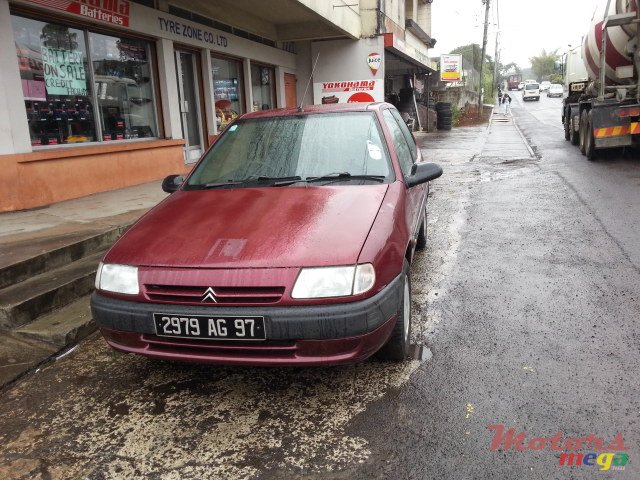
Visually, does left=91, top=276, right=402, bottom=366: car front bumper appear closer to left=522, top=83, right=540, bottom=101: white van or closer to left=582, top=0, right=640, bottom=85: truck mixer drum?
left=582, top=0, right=640, bottom=85: truck mixer drum

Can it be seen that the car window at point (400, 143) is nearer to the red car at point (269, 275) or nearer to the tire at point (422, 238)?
the red car at point (269, 275)

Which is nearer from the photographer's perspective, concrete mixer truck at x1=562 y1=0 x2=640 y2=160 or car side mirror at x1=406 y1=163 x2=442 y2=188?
car side mirror at x1=406 y1=163 x2=442 y2=188

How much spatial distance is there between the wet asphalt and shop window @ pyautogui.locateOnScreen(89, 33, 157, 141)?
5.78m

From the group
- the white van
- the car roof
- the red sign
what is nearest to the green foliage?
the white van

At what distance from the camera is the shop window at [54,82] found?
7.08m

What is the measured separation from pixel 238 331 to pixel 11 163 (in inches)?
211

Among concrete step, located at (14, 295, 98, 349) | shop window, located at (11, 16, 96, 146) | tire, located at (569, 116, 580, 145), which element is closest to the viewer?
concrete step, located at (14, 295, 98, 349)

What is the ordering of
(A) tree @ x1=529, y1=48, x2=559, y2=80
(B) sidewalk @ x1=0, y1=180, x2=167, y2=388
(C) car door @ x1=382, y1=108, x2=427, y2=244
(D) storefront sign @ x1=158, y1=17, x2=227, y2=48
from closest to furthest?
(B) sidewalk @ x1=0, y1=180, x2=167, y2=388
(C) car door @ x1=382, y1=108, x2=427, y2=244
(D) storefront sign @ x1=158, y1=17, x2=227, y2=48
(A) tree @ x1=529, y1=48, x2=559, y2=80

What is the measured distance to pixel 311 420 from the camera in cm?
282

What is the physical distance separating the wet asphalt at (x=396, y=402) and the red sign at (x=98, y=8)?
5.44 meters

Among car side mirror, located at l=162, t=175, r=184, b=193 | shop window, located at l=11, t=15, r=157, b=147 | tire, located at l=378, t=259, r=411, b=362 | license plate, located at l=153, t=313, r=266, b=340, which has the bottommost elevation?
tire, located at l=378, t=259, r=411, b=362

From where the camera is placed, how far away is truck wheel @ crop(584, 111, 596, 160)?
11859mm

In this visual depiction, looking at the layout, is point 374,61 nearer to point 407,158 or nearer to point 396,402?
point 407,158

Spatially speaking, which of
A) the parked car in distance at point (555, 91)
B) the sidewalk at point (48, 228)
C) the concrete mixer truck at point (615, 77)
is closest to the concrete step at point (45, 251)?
the sidewalk at point (48, 228)
